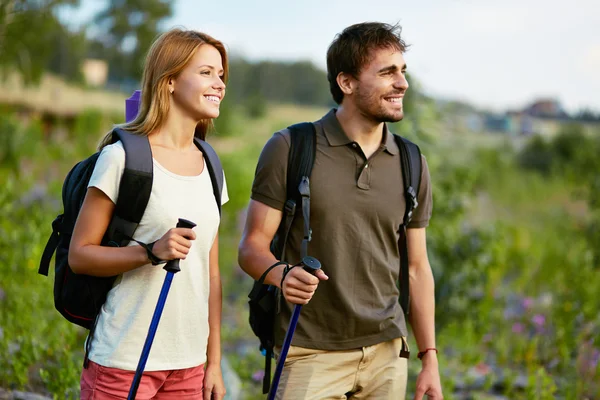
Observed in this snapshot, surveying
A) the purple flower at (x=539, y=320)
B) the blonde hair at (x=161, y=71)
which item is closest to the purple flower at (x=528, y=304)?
the purple flower at (x=539, y=320)

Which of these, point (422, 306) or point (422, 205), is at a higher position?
point (422, 205)

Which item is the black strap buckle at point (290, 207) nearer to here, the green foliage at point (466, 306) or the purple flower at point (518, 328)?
the green foliage at point (466, 306)

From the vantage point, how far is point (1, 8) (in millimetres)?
8297

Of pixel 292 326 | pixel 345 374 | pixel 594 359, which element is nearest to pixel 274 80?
pixel 594 359

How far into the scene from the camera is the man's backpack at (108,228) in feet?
7.75

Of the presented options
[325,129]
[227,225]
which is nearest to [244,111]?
[227,225]

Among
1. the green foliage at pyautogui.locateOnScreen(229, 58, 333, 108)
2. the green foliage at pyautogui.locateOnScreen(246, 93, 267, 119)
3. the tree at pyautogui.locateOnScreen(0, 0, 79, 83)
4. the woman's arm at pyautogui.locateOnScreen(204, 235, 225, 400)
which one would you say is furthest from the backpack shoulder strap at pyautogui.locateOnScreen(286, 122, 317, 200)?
A: the green foliage at pyautogui.locateOnScreen(246, 93, 267, 119)

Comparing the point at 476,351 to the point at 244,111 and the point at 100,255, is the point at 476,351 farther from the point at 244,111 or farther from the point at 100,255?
the point at 244,111

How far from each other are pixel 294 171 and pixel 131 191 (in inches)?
29.0

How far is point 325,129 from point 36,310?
3047 millimetres

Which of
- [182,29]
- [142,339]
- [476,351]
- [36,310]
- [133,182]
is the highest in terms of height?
[182,29]

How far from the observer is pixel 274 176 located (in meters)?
2.89

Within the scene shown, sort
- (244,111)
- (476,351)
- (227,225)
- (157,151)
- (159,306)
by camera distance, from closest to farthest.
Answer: (159,306)
(157,151)
(476,351)
(227,225)
(244,111)

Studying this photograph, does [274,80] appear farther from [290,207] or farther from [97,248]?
[97,248]
